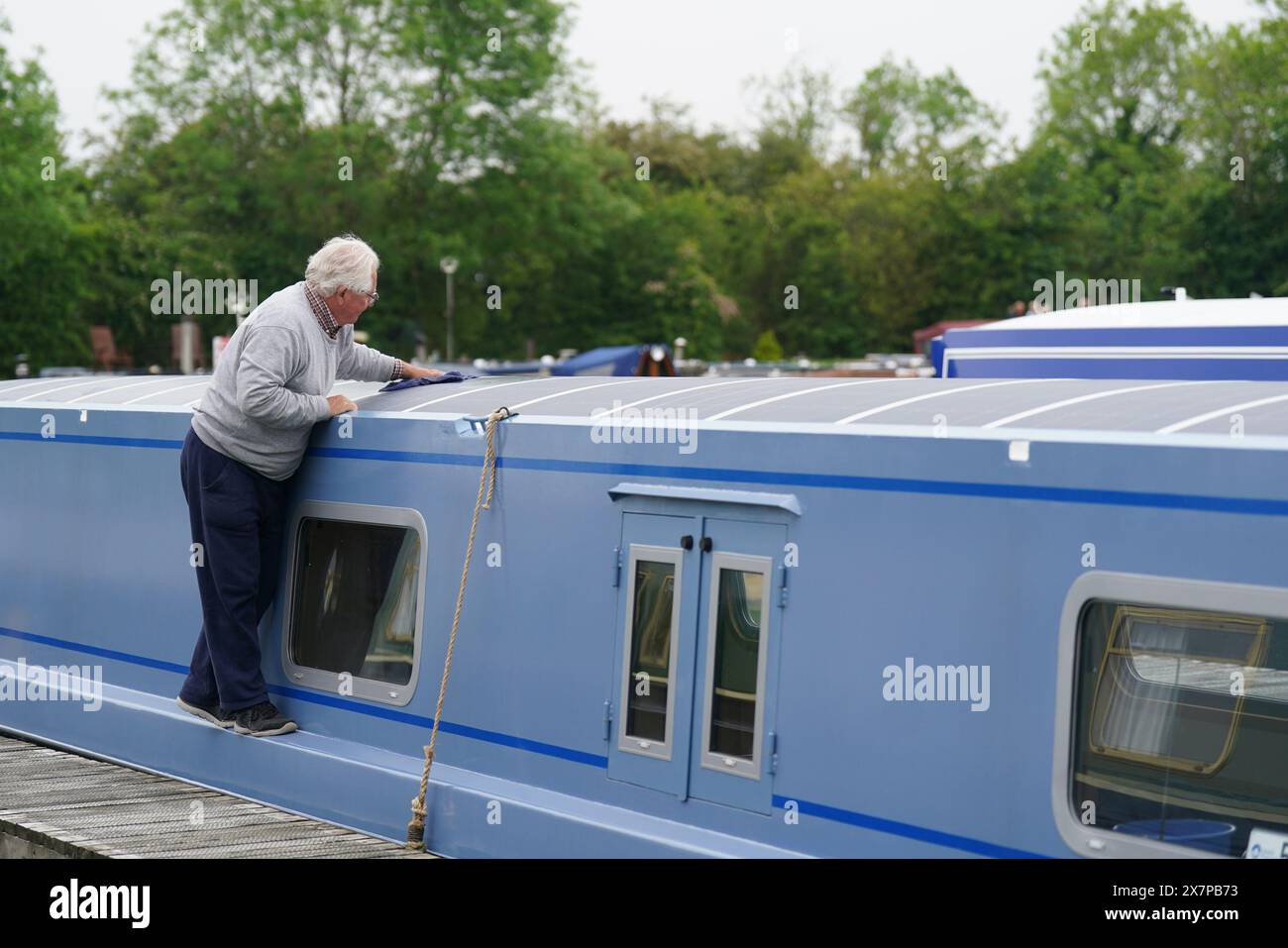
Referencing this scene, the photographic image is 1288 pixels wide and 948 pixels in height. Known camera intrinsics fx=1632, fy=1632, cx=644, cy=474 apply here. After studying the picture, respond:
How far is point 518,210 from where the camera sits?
144ft

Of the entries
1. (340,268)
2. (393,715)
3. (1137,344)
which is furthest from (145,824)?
(1137,344)

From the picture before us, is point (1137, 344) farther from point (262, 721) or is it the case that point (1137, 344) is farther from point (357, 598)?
point (262, 721)

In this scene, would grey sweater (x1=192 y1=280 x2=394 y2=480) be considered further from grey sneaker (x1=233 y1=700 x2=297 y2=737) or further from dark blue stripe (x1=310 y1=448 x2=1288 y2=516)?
grey sneaker (x1=233 y1=700 x2=297 y2=737)

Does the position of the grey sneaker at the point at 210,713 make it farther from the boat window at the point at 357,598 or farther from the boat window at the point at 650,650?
the boat window at the point at 650,650

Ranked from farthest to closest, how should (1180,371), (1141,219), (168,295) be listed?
(1141,219) → (168,295) → (1180,371)

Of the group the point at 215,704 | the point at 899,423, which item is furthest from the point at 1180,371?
the point at 215,704

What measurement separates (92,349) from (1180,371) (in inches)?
1911

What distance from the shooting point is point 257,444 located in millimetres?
6004

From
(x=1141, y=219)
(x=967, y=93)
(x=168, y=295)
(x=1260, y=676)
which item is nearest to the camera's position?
(x=1260, y=676)

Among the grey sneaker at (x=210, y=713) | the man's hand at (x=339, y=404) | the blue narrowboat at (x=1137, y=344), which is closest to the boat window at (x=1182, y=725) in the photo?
the man's hand at (x=339, y=404)

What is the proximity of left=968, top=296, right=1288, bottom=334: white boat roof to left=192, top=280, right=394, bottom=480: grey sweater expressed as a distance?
11.2 feet

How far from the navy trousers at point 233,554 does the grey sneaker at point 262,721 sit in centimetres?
3

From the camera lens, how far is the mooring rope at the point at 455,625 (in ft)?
17.6
